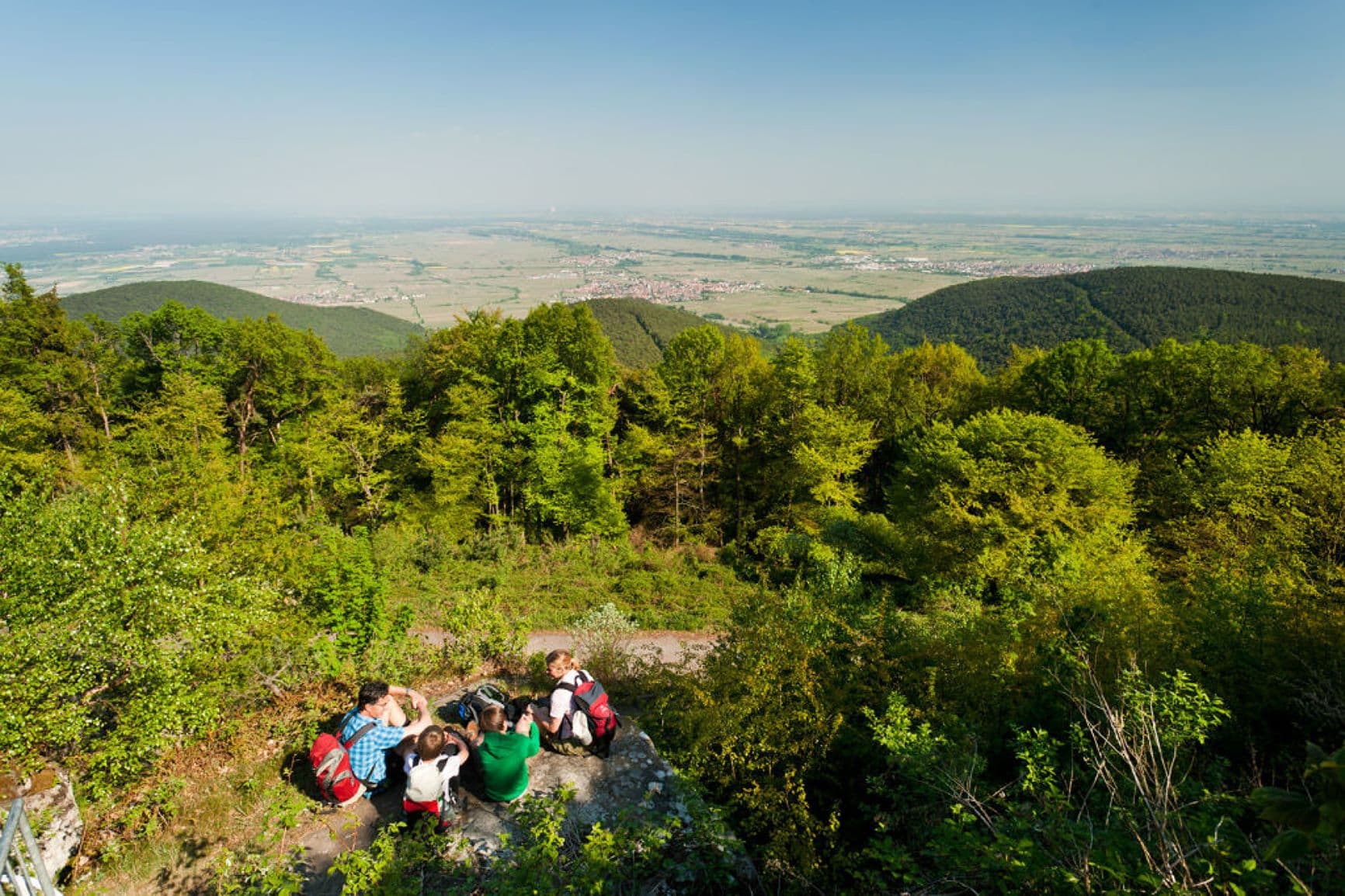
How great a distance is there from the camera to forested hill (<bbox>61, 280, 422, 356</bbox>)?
74.1 metres

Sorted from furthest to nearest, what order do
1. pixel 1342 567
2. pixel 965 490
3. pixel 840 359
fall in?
pixel 840 359 < pixel 965 490 < pixel 1342 567

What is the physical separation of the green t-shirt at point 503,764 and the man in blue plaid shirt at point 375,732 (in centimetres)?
112

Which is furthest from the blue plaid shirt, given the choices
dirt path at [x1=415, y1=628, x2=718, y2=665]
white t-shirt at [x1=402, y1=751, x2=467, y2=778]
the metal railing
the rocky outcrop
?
dirt path at [x1=415, y1=628, x2=718, y2=665]

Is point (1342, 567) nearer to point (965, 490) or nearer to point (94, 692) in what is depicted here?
point (965, 490)

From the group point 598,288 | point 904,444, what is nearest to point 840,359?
point 904,444

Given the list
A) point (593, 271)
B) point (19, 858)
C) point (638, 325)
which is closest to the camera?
point (19, 858)

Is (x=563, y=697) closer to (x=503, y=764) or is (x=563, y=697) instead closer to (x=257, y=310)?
(x=503, y=764)

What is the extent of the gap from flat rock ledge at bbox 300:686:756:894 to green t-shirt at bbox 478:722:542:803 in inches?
8.5

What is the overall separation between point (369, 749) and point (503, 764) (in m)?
1.77

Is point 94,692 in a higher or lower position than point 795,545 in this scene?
higher

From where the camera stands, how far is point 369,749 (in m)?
6.95

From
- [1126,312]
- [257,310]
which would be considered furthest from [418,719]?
[257,310]

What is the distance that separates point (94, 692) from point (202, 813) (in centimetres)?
194

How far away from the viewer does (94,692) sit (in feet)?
22.6
